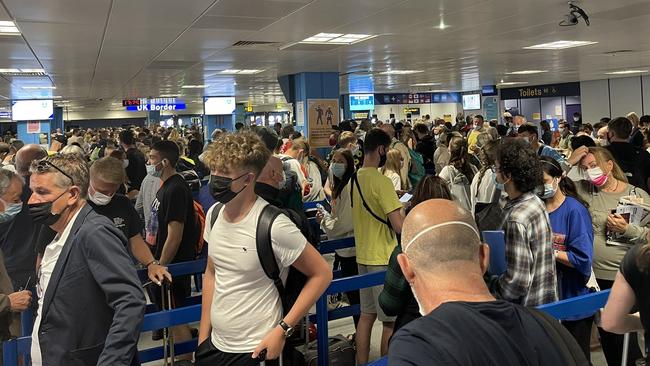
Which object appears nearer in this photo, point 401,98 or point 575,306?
point 575,306

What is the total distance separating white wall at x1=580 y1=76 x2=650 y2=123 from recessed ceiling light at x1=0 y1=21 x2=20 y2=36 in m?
21.8

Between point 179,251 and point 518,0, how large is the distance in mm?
4405

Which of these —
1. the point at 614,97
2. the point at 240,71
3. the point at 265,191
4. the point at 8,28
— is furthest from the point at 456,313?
the point at 614,97

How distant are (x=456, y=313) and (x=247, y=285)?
4.19 ft

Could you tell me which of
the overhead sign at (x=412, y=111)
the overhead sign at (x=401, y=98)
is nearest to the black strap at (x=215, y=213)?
the overhead sign at (x=401, y=98)

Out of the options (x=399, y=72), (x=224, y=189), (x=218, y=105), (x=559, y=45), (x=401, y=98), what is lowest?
(x=224, y=189)

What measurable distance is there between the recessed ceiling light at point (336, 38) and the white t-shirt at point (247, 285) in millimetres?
5777

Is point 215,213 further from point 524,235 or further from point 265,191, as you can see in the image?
point 524,235

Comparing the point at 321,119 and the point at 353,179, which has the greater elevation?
the point at 321,119

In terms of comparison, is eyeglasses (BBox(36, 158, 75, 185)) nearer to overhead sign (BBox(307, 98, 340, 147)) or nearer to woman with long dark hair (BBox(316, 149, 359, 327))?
woman with long dark hair (BBox(316, 149, 359, 327))

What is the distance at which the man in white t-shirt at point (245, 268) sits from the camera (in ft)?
7.64

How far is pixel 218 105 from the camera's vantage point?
20453 mm

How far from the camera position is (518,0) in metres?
5.91

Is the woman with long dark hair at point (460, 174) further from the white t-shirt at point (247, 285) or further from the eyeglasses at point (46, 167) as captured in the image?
the eyeglasses at point (46, 167)
